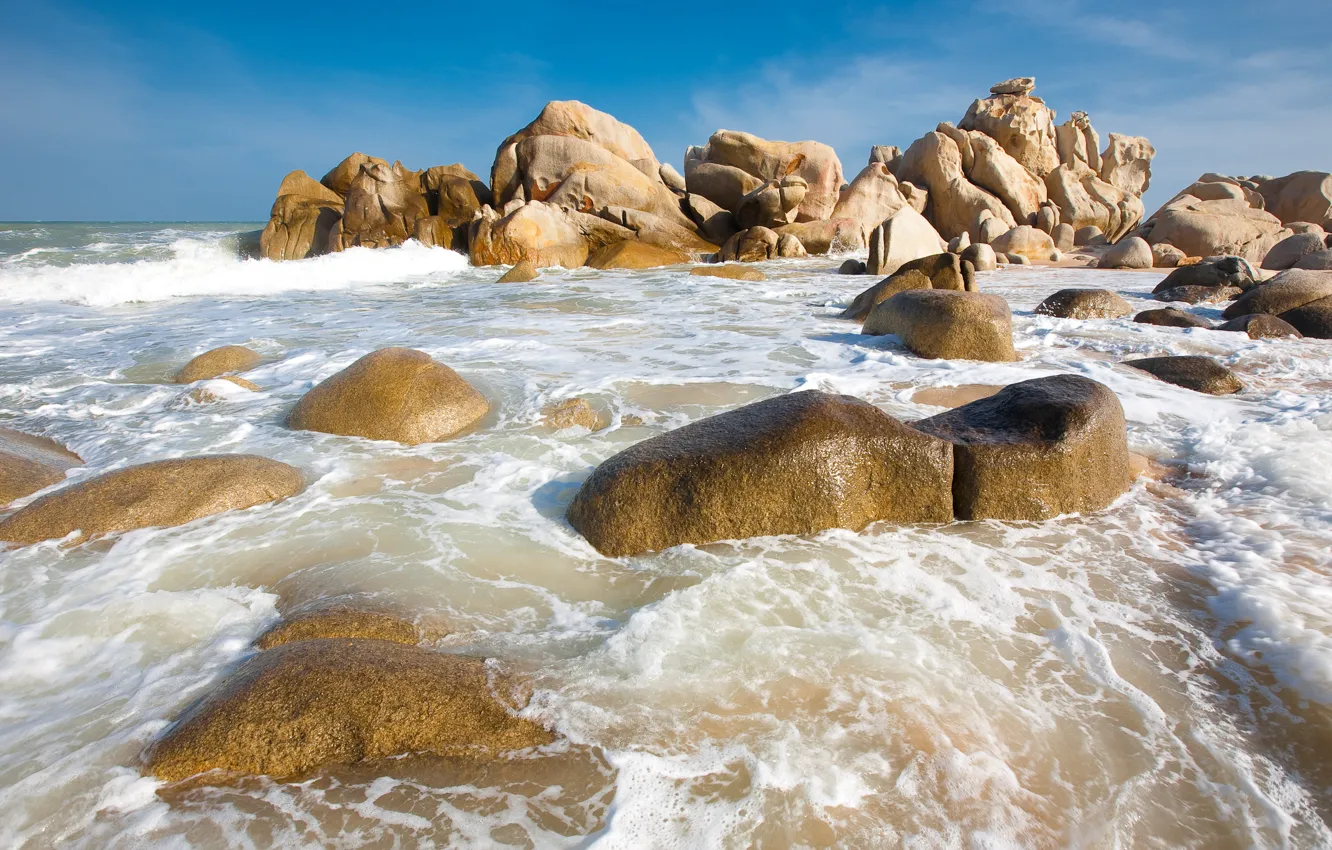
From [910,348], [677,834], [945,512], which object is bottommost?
[677,834]

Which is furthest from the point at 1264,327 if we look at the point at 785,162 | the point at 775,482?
the point at 785,162

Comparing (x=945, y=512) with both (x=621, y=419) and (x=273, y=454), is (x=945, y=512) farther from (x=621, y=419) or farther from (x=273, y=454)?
(x=273, y=454)

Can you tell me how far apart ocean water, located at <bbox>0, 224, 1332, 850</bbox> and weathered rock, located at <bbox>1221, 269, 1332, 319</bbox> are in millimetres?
4415

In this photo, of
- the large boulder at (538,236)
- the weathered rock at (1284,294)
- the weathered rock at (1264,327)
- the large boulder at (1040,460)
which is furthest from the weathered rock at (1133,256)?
the large boulder at (1040,460)

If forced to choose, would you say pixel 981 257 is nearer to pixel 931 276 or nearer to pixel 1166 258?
pixel 1166 258

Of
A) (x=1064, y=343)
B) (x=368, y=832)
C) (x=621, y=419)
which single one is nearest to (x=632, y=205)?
(x=1064, y=343)

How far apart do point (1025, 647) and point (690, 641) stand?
114 cm

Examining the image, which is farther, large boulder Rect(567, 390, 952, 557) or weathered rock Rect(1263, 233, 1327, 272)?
weathered rock Rect(1263, 233, 1327, 272)

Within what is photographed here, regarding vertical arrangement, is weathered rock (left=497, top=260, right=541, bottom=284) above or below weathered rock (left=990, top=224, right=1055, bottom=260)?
below

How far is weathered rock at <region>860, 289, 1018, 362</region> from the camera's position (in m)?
6.41

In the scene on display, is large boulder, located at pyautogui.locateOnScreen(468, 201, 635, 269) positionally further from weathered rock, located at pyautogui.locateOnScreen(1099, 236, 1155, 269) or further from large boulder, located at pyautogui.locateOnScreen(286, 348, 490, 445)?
large boulder, located at pyautogui.locateOnScreen(286, 348, 490, 445)

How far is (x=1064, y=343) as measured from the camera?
755 cm

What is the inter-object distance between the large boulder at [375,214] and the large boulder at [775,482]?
1932 cm

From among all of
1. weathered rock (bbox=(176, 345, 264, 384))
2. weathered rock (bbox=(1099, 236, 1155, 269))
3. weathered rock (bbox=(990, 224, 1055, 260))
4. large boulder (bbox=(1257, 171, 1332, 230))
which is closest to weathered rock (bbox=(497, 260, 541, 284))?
weathered rock (bbox=(176, 345, 264, 384))
